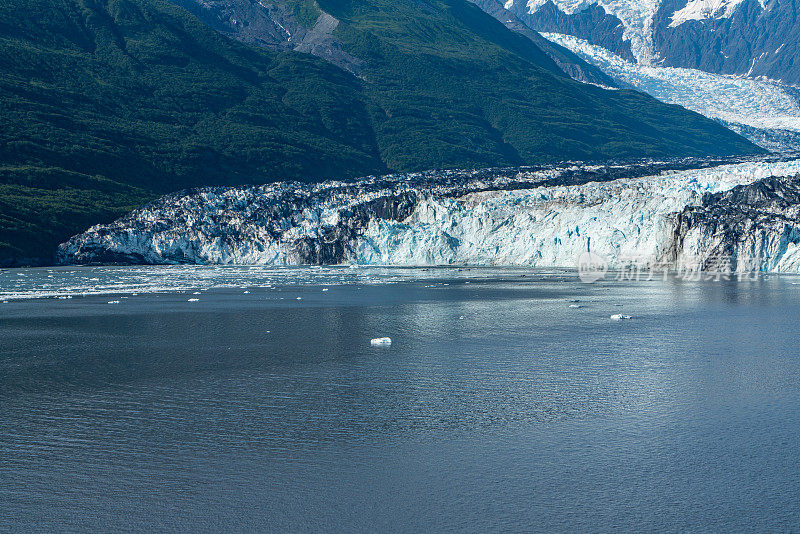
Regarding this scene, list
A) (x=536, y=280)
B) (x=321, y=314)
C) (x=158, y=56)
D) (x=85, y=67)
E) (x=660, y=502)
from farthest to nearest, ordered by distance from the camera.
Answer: (x=158, y=56)
(x=85, y=67)
(x=536, y=280)
(x=321, y=314)
(x=660, y=502)

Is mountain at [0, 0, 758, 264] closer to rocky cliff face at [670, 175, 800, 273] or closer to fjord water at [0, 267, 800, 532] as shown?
rocky cliff face at [670, 175, 800, 273]

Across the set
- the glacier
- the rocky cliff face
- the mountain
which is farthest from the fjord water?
the mountain

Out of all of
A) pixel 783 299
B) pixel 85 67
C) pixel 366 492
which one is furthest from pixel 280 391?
pixel 85 67

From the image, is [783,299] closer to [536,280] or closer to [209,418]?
[536,280]

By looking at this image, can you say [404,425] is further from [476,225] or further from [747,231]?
[476,225]

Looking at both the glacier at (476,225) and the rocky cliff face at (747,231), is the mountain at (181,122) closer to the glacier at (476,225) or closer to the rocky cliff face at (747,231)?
the glacier at (476,225)

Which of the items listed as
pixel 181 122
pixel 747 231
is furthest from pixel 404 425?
pixel 181 122
